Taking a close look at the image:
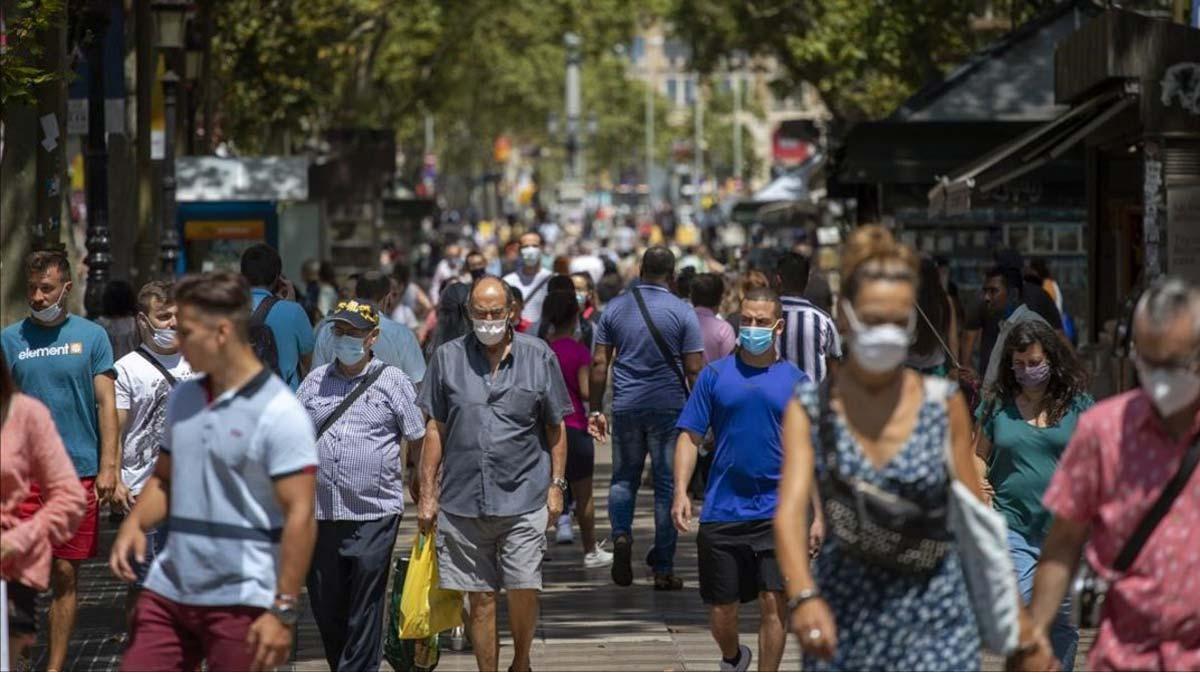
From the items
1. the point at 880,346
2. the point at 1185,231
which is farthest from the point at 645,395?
the point at 880,346

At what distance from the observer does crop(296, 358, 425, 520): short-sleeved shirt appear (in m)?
9.28

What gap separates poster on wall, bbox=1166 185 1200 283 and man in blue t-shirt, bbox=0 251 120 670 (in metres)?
8.48

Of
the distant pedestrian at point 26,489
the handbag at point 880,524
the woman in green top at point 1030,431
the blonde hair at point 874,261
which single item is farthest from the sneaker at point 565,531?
the handbag at point 880,524

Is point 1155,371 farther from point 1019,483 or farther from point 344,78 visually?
point 344,78

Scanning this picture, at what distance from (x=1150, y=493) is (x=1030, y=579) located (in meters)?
2.99

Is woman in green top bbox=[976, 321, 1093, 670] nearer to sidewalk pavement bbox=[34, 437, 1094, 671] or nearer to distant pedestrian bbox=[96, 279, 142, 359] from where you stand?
sidewalk pavement bbox=[34, 437, 1094, 671]

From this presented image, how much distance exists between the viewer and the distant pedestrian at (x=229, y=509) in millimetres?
6527

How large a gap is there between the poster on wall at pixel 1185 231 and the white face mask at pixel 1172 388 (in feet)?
35.6

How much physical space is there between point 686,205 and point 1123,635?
4220 inches

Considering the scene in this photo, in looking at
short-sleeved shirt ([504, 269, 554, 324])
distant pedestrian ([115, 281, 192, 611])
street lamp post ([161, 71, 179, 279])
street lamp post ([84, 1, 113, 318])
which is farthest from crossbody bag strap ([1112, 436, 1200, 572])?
street lamp post ([161, 71, 179, 279])

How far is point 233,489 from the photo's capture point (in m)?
6.58

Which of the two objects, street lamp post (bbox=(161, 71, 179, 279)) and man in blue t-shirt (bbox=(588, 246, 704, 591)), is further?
street lamp post (bbox=(161, 71, 179, 279))

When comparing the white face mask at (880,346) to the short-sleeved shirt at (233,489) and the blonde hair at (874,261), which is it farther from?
the short-sleeved shirt at (233,489)

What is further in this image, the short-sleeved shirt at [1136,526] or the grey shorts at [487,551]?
the grey shorts at [487,551]
